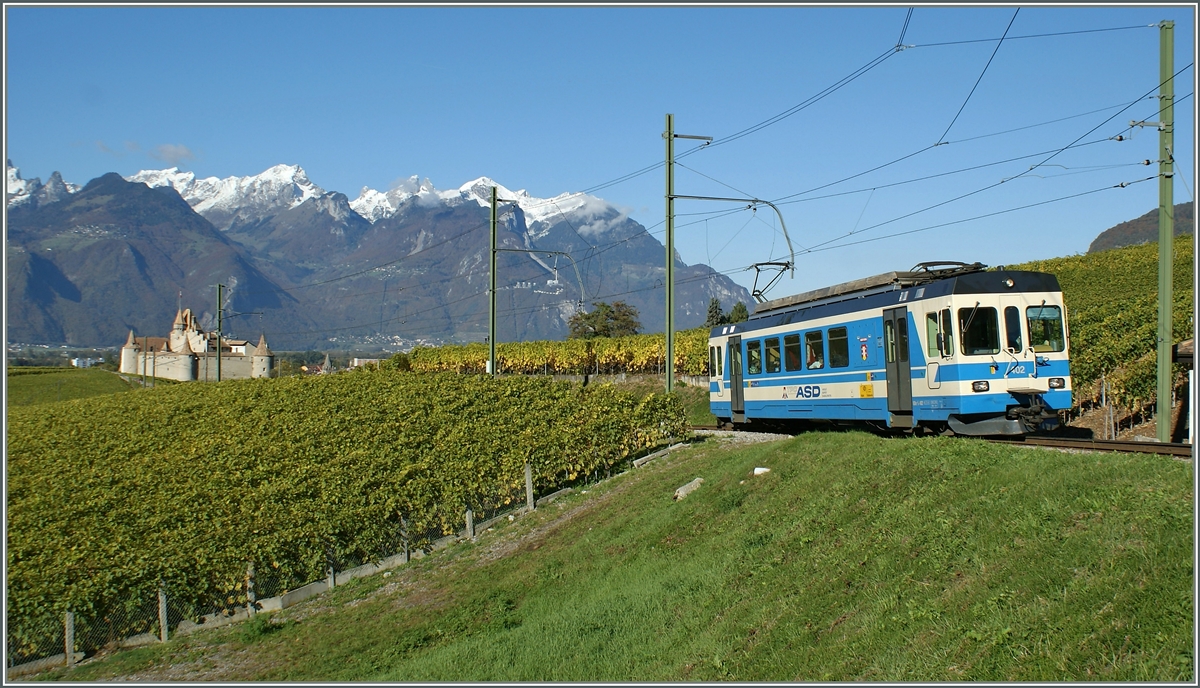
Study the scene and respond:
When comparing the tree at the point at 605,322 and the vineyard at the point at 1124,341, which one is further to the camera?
the tree at the point at 605,322

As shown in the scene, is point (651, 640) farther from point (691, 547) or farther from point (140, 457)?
point (140, 457)

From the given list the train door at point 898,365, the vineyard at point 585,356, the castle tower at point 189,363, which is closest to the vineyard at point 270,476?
the train door at point 898,365

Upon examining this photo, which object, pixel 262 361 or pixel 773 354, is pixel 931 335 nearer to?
pixel 773 354

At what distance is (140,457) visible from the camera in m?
27.1

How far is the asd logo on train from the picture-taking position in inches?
891

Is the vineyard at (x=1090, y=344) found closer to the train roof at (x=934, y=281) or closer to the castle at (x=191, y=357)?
the train roof at (x=934, y=281)

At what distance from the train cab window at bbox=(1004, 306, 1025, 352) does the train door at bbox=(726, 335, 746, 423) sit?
9689 millimetres

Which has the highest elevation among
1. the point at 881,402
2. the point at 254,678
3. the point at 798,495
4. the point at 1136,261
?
the point at 1136,261

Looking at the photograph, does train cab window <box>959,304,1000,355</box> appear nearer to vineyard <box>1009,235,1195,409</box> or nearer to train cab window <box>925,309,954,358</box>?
train cab window <box>925,309,954,358</box>

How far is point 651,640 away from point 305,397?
27.6 meters

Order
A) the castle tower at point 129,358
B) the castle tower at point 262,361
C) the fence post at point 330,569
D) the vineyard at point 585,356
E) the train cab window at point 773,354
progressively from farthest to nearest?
the castle tower at point 129,358
the castle tower at point 262,361
the vineyard at point 585,356
the train cab window at point 773,354
the fence post at point 330,569

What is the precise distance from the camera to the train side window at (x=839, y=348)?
2109 centimetres

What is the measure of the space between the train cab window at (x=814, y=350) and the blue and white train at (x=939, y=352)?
1.0 inches

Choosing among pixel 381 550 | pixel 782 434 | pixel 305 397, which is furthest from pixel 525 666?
pixel 305 397
